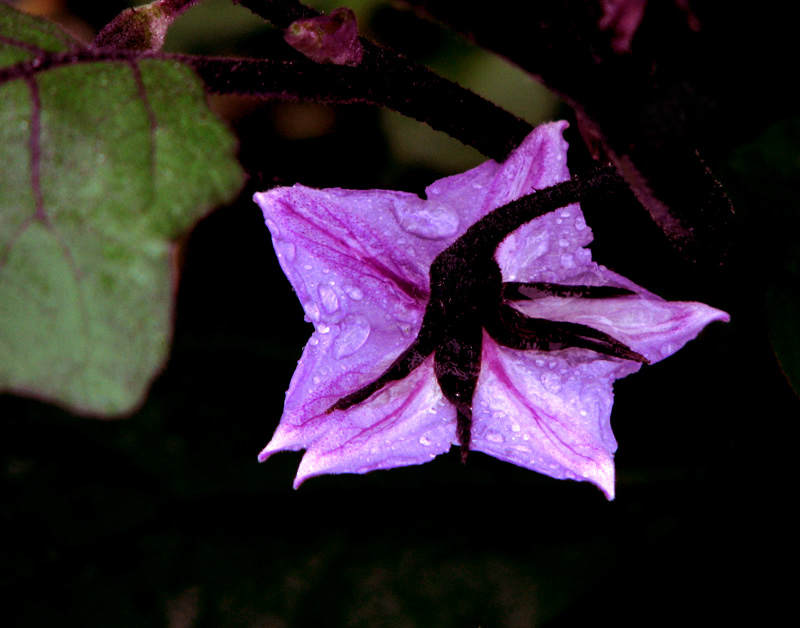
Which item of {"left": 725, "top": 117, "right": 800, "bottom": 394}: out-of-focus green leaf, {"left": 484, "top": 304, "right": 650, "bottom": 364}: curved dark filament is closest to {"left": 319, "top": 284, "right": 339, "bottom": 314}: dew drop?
{"left": 484, "top": 304, "right": 650, "bottom": 364}: curved dark filament

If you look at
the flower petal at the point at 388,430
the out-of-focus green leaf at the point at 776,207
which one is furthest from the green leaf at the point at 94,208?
the out-of-focus green leaf at the point at 776,207

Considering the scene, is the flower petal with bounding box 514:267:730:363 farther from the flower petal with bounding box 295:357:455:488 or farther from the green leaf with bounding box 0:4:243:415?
the green leaf with bounding box 0:4:243:415

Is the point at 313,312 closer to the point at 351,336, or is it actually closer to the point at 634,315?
the point at 351,336

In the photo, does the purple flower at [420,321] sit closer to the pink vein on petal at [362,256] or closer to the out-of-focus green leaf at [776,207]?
the pink vein on petal at [362,256]

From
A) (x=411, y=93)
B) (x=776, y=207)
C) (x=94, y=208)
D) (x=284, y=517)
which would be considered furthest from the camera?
(x=284, y=517)

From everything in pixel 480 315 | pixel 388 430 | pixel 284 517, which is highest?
pixel 480 315

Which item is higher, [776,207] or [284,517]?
[776,207]

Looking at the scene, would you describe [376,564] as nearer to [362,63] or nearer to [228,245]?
[228,245]

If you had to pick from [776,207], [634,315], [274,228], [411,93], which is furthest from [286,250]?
[776,207]
